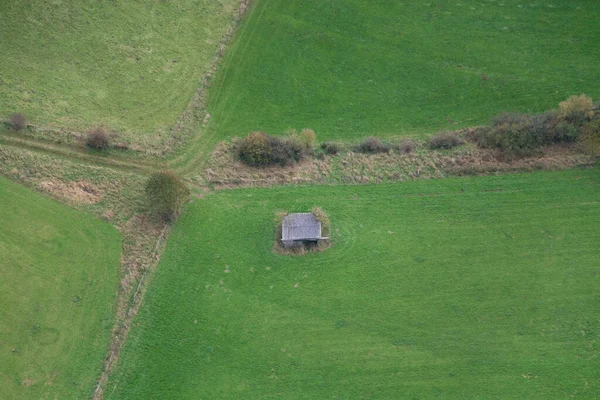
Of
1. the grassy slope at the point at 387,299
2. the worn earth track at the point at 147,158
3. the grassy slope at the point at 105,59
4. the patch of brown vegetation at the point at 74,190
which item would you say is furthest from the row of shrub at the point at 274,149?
the patch of brown vegetation at the point at 74,190

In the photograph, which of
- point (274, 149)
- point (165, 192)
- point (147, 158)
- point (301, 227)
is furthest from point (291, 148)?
point (147, 158)

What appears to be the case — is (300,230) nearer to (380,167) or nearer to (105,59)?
(380,167)

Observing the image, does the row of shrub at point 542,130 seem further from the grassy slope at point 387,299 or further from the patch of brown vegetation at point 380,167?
the grassy slope at point 387,299

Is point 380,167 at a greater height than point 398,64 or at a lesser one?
lesser

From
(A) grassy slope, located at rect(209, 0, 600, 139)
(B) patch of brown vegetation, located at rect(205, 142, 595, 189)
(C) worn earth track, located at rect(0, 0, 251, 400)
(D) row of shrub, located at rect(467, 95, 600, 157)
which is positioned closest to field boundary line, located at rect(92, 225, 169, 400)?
(C) worn earth track, located at rect(0, 0, 251, 400)

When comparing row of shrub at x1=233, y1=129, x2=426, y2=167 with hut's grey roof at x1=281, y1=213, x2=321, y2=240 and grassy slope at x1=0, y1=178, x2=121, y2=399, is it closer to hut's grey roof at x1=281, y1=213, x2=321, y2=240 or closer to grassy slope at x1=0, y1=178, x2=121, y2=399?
hut's grey roof at x1=281, y1=213, x2=321, y2=240

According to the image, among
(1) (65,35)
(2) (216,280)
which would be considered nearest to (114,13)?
(1) (65,35)
